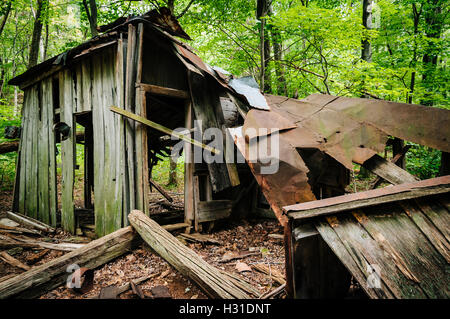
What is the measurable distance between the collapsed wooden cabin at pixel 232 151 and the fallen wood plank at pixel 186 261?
0.56 metres

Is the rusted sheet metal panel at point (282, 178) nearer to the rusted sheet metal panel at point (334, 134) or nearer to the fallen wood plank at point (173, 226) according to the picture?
the rusted sheet metal panel at point (334, 134)

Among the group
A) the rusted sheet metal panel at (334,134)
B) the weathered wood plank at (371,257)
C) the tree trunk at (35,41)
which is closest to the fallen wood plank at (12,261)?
the rusted sheet metal panel at (334,134)

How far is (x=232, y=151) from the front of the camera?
4.81m

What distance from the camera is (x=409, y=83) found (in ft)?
33.9

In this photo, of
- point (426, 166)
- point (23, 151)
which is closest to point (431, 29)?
point (426, 166)

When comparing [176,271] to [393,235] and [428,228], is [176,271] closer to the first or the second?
[393,235]

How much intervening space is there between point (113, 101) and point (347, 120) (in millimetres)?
4298

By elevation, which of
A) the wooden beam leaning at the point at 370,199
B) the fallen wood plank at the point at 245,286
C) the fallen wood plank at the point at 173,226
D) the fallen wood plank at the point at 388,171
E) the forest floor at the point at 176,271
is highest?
the fallen wood plank at the point at 388,171

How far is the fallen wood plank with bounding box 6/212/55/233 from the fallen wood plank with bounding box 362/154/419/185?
691 cm

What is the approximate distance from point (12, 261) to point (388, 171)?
6.10 m

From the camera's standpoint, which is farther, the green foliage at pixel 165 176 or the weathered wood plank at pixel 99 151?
the green foliage at pixel 165 176

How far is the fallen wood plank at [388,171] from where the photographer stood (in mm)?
2549

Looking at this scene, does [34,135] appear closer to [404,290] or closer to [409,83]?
[404,290]
